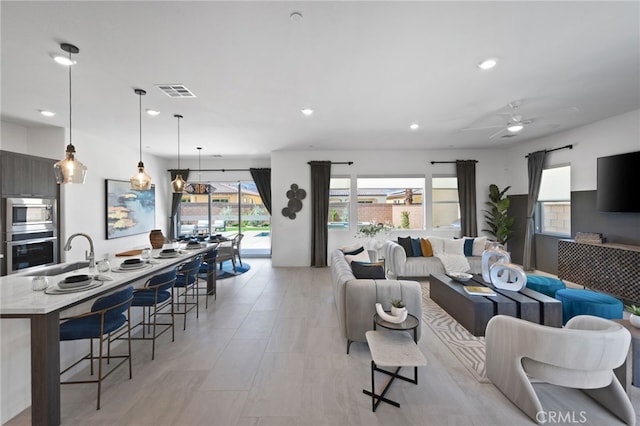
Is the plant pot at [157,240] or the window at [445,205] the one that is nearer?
the plant pot at [157,240]

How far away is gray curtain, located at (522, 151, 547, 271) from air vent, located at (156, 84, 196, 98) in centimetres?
693

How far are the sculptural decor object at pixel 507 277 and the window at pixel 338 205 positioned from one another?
380cm

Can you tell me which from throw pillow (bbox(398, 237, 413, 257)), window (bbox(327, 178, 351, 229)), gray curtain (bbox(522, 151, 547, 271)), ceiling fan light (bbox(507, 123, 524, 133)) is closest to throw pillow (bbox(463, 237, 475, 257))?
throw pillow (bbox(398, 237, 413, 257))

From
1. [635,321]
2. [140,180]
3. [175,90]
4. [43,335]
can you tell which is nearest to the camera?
[43,335]

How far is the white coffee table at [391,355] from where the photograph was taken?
1983 millimetres

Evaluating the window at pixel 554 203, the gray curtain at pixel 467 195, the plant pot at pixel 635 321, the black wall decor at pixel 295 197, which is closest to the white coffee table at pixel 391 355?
the plant pot at pixel 635 321

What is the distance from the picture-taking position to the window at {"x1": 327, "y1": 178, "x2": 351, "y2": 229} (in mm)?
6984

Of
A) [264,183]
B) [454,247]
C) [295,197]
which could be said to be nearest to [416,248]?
[454,247]

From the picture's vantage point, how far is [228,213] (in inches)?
321

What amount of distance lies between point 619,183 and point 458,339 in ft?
13.0

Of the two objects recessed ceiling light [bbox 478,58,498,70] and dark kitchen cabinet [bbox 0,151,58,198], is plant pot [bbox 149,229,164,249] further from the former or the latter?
recessed ceiling light [bbox 478,58,498,70]

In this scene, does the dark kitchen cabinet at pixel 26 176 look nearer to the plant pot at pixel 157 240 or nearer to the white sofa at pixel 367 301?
the plant pot at pixel 157 240

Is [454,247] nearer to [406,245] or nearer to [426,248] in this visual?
[426,248]

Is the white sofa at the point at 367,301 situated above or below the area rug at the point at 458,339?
above
